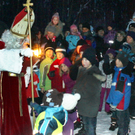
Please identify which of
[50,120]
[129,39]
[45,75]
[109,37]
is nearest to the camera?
[50,120]

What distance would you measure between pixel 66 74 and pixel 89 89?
1.31m

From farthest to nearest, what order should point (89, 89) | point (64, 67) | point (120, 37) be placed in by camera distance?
point (120, 37), point (64, 67), point (89, 89)

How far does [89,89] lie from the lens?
367 centimetres

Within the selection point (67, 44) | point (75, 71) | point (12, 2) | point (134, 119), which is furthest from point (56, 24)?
point (12, 2)

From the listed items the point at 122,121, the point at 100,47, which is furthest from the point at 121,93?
the point at 100,47

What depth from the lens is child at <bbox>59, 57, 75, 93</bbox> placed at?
4.78 m

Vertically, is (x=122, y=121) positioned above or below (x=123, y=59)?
below

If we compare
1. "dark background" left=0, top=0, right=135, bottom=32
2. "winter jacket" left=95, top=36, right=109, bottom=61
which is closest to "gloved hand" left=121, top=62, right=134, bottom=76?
"winter jacket" left=95, top=36, right=109, bottom=61

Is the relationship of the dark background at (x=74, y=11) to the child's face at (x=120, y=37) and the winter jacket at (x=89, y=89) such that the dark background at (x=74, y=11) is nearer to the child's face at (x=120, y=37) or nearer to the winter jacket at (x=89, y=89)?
the child's face at (x=120, y=37)

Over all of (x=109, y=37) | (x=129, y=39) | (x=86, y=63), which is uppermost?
(x=109, y=37)

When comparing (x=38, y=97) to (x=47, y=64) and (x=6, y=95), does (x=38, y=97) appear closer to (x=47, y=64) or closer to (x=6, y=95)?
(x=47, y=64)

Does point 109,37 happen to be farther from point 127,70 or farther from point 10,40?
point 10,40

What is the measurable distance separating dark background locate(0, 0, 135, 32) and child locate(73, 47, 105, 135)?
12933 mm

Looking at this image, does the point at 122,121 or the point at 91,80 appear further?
the point at 122,121
